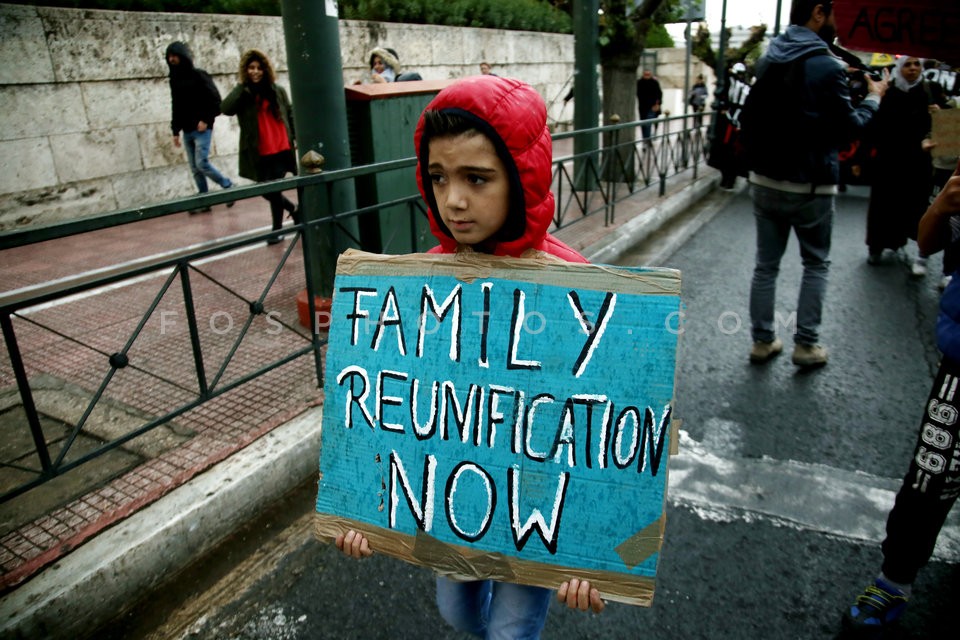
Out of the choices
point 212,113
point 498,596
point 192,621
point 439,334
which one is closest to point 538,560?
point 498,596

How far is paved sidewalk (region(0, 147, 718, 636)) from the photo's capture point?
2.42 metres

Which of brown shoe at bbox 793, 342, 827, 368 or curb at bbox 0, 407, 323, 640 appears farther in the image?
brown shoe at bbox 793, 342, 827, 368

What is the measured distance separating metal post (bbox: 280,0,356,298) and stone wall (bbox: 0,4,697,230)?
256 cm

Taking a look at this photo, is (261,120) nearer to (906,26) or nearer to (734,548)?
(734,548)

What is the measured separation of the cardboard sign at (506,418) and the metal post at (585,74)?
6.95 metres

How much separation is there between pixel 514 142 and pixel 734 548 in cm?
199

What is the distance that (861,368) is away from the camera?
172 inches

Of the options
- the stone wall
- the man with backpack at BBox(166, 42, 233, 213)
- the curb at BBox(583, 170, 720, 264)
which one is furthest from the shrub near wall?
the curb at BBox(583, 170, 720, 264)

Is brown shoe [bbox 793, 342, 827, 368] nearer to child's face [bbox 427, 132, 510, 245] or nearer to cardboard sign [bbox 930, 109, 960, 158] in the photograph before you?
cardboard sign [bbox 930, 109, 960, 158]

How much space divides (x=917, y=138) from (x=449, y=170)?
19.6 feet

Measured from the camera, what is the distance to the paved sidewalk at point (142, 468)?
7.95ft

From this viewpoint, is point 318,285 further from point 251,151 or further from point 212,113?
→ point 212,113

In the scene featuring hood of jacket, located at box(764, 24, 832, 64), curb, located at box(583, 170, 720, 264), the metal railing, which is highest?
hood of jacket, located at box(764, 24, 832, 64)

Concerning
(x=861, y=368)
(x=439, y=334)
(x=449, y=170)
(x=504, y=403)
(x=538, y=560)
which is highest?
(x=449, y=170)
